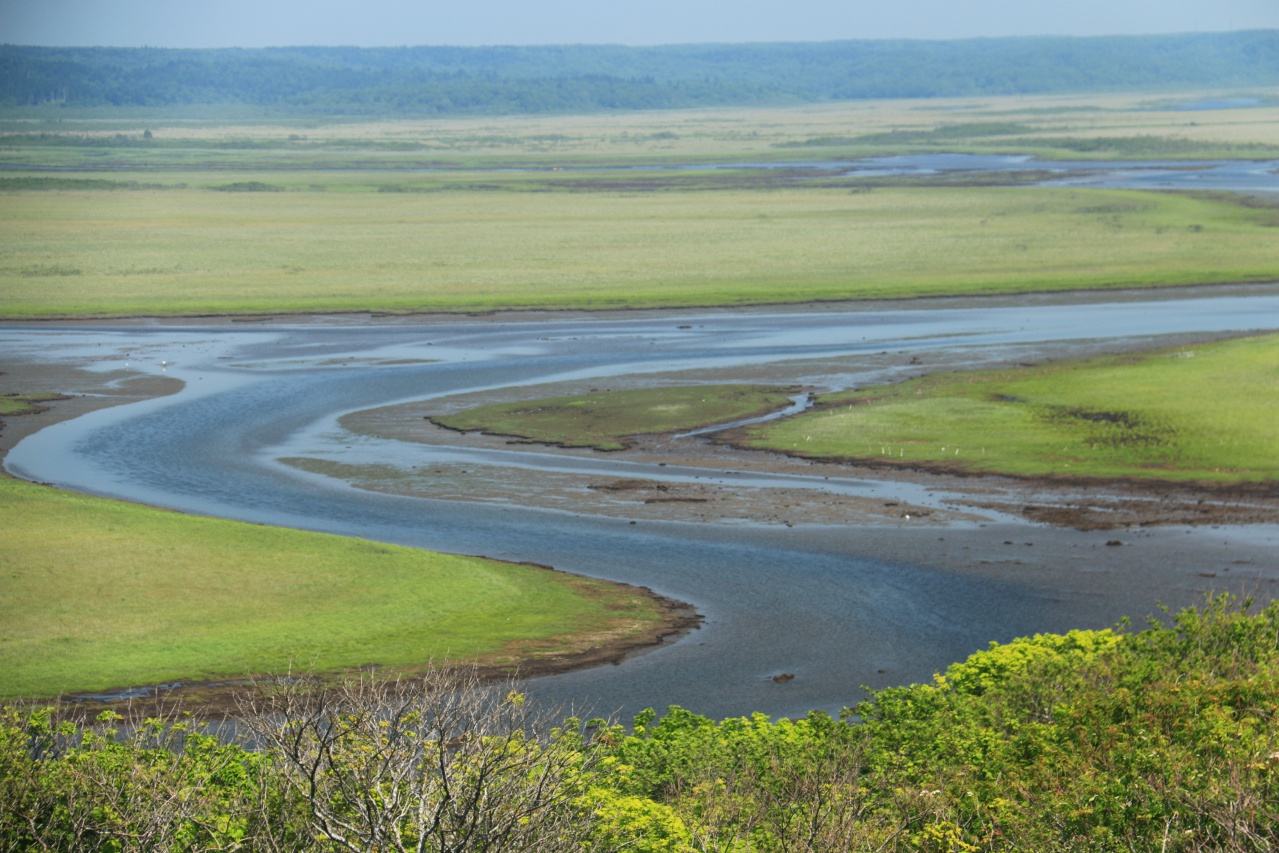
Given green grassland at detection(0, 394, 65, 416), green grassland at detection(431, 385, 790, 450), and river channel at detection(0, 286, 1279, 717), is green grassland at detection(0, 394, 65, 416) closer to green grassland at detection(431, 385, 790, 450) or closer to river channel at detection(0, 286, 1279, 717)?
river channel at detection(0, 286, 1279, 717)

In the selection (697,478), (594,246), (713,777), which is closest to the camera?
(713,777)

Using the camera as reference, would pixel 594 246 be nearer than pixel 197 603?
No

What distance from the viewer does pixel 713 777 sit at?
80.8 ft

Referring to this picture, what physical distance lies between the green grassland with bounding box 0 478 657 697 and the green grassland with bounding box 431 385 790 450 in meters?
19.4

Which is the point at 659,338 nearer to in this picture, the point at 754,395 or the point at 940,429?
the point at 754,395

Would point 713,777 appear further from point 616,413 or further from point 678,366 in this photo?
point 678,366

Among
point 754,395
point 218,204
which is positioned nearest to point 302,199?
point 218,204

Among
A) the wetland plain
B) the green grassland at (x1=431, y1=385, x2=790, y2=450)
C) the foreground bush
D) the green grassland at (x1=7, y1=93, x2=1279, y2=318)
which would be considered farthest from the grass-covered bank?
the foreground bush

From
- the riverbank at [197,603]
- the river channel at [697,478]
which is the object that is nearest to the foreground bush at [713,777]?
the riverbank at [197,603]

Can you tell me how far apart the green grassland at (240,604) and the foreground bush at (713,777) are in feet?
26.4

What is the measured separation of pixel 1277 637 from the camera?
103 feet

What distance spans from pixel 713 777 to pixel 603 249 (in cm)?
10843

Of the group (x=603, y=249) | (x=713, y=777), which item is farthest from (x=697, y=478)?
(x=603, y=249)

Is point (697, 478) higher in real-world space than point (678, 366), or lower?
lower
